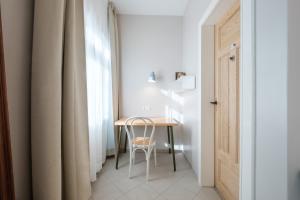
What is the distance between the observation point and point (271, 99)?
0.81 metres

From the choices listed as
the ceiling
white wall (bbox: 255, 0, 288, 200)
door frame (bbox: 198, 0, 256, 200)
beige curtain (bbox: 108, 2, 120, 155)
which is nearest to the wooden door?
door frame (bbox: 198, 0, 256, 200)

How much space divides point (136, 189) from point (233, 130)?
134cm

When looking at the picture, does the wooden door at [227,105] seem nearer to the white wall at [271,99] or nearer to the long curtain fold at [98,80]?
the white wall at [271,99]

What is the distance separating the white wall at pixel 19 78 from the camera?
90 cm

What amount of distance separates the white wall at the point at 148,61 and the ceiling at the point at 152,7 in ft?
0.38

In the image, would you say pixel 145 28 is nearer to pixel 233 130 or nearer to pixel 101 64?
pixel 101 64

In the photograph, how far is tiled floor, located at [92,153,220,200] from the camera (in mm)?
1895

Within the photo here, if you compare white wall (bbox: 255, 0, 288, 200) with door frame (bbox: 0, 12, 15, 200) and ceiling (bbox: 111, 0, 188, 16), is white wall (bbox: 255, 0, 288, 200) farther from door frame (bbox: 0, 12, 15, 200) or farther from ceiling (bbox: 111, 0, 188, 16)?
ceiling (bbox: 111, 0, 188, 16)

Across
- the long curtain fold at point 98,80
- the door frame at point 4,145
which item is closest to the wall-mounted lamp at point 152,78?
the long curtain fold at point 98,80

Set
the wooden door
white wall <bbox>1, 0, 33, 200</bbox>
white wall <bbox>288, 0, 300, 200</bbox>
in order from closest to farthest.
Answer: white wall <bbox>288, 0, 300, 200</bbox>
white wall <bbox>1, 0, 33, 200</bbox>
the wooden door

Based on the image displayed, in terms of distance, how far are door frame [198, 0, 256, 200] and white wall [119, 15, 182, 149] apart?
1431 millimetres

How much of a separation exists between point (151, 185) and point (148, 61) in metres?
2.37

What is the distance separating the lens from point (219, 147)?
1.95m

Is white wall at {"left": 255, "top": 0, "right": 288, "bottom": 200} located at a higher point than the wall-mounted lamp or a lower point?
lower
